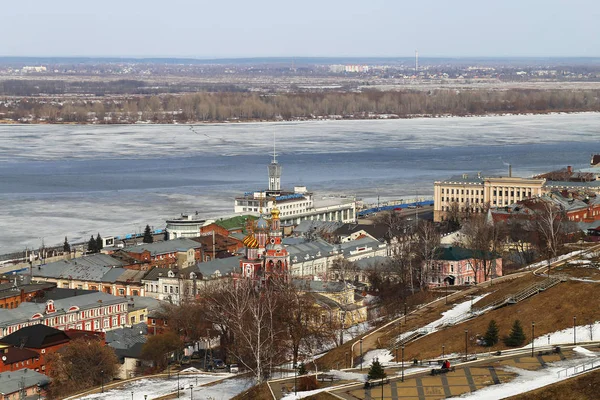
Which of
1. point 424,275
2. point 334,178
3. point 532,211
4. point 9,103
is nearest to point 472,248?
point 424,275

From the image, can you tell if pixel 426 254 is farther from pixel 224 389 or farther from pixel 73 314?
pixel 224 389

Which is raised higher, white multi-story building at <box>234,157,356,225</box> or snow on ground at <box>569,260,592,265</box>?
snow on ground at <box>569,260,592,265</box>

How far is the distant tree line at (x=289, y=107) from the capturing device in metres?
121

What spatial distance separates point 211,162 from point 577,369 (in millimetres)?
54346

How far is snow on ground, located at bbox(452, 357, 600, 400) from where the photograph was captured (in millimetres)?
16422

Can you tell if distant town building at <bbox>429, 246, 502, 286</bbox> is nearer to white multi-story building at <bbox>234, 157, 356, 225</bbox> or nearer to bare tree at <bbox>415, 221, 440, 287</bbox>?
bare tree at <bbox>415, 221, 440, 287</bbox>

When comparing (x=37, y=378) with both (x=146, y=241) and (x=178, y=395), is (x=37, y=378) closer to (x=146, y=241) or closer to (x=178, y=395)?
(x=178, y=395)

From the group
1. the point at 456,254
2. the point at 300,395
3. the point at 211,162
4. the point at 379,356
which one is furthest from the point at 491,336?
the point at 211,162

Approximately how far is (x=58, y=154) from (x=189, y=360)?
177 feet

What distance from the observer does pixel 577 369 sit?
17.1 meters

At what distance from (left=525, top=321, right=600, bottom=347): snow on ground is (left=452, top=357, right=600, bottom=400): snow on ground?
5.16ft

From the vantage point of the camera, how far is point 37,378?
2280cm

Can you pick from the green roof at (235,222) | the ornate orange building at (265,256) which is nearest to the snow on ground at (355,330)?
the ornate orange building at (265,256)

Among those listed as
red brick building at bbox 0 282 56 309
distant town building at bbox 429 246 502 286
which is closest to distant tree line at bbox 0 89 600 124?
red brick building at bbox 0 282 56 309
